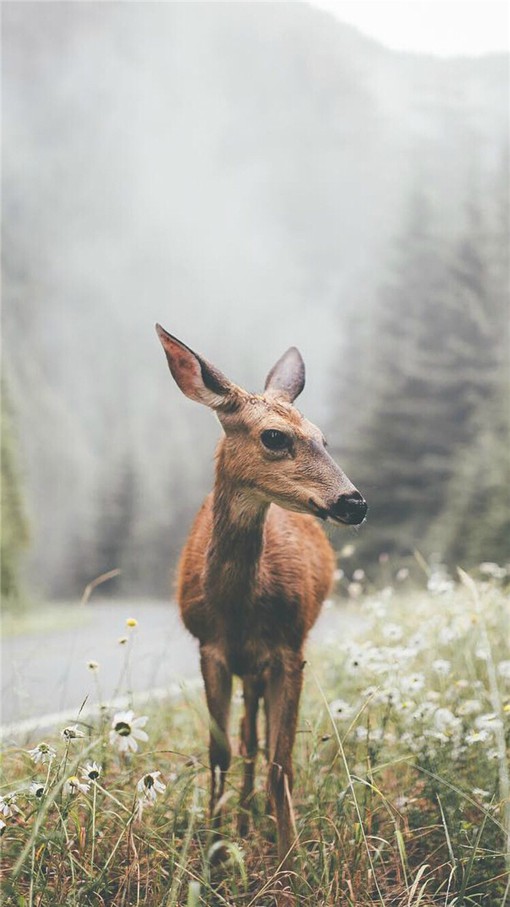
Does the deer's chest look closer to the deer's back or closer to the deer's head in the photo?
the deer's back

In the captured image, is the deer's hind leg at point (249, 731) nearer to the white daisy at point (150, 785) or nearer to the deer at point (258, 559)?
A: the deer at point (258, 559)

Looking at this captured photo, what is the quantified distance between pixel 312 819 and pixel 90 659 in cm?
341

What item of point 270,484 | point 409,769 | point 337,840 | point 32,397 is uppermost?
point 270,484

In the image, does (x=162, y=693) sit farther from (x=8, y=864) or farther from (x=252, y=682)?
(x=8, y=864)

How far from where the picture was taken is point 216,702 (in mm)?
2945

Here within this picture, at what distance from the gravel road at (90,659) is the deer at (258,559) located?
45 cm

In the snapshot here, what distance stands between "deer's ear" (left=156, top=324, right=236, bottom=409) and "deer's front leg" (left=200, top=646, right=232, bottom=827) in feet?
2.76

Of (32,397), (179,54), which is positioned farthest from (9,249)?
(179,54)

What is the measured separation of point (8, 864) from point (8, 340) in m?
20.8

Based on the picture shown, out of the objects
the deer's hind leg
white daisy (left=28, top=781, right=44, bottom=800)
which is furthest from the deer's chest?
white daisy (left=28, top=781, right=44, bottom=800)

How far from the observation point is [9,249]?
27.1 metres

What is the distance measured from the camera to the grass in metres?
2.29

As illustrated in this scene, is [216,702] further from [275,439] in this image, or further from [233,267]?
[233,267]

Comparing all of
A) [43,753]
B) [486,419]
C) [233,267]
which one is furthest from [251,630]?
[233,267]
